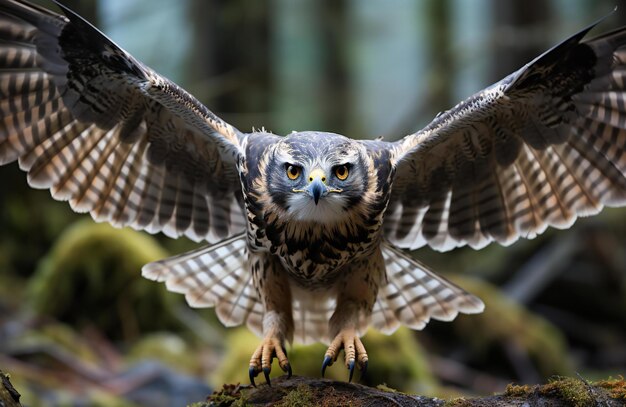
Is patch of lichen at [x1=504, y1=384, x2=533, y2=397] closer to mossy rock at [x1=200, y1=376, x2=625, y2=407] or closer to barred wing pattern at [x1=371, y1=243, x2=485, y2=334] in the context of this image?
mossy rock at [x1=200, y1=376, x2=625, y2=407]

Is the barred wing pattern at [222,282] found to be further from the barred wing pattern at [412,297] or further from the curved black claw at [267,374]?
the curved black claw at [267,374]

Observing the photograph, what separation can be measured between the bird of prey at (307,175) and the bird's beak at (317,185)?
0.05 feet

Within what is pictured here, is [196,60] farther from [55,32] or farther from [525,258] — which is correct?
[55,32]

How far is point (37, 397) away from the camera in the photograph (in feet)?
22.0

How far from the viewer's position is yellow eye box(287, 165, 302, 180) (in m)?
4.56

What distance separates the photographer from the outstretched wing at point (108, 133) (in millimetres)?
5145

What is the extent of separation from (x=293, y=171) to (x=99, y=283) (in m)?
4.86

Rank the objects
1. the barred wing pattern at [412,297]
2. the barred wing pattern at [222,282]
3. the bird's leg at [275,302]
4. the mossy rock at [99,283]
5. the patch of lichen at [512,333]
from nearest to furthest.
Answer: the bird's leg at [275,302]
the barred wing pattern at [412,297]
the barred wing pattern at [222,282]
the mossy rock at [99,283]
the patch of lichen at [512,333]

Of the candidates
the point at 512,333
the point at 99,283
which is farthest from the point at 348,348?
the point at 512,333

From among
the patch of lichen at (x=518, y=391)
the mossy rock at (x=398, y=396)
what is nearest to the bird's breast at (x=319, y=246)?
the mossy rock at (x=398, y=396)

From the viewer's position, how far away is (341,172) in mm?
4617

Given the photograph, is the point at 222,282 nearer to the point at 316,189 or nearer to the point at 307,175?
the point at 307,175

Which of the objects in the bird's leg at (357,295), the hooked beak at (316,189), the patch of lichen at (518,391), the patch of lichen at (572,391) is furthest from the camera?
the bird's leg at (357,295)

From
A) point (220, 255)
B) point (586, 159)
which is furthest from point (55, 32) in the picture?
point (586, 159)
